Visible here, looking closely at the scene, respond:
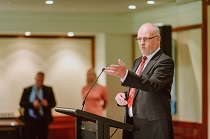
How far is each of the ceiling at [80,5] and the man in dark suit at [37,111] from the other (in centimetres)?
110

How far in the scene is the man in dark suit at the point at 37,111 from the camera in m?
8.08

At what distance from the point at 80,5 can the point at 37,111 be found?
181cm

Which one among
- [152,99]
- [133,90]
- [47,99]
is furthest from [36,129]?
[152,99]

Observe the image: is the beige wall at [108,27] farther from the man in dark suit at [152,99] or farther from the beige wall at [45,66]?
the man in dark suit at [152,99]

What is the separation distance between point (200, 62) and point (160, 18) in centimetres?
138

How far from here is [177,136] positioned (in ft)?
27.0

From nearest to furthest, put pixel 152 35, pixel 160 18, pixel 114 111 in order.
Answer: pixel 152 35, pixel 160 18, pixel 114 111

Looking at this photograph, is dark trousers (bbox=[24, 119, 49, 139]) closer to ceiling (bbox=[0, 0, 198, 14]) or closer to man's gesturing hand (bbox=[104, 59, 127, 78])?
ceiling (bbox=[0, 0, 198, 14])

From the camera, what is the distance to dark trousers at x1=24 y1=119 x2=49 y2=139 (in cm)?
807

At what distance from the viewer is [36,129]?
809cm

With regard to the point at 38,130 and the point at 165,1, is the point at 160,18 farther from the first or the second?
the point at 38,130

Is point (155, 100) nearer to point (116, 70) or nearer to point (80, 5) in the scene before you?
point (116, 70)

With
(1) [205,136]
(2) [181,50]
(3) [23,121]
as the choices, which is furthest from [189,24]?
(3) [23,121]

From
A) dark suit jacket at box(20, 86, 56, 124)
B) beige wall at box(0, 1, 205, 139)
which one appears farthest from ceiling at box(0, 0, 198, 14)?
dark suit jacket at box(20, 86, 56, 124)
